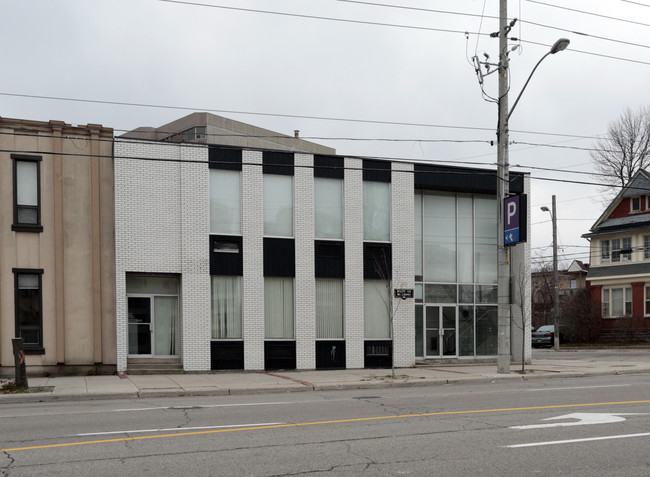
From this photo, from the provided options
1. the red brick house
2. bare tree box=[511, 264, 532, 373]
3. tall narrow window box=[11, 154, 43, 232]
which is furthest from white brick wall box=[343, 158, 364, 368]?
the red brick house

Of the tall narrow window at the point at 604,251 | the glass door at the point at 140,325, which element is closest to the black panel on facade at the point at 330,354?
the glass door at the point at 140,325

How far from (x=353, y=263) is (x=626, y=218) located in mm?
31157

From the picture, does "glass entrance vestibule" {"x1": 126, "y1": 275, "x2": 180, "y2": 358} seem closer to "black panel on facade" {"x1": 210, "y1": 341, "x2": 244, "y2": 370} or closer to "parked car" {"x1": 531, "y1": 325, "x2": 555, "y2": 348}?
"black panel on facade" {"x1": 210, "y1": 341, "x2": 244, "y2": 370}

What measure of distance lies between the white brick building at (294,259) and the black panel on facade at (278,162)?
0.04 metres

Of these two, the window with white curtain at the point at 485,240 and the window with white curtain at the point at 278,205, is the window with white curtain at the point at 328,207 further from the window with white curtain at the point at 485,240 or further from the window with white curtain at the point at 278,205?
the window with white curtain at the point at 485,240

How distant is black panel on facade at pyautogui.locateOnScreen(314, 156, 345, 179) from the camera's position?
75.9ft

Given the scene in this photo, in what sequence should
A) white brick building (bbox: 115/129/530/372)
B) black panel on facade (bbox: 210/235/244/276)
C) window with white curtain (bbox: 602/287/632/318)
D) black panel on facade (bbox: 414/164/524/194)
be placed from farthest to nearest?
1. window with white curtain (bbox: 602/287/632/318)
2. black panel on facade (bbox: 414/164/524/194)
3. black panel on facade (bbox: 210/235/244/276)
4. white brick building (bbox: 115/129/530/372)

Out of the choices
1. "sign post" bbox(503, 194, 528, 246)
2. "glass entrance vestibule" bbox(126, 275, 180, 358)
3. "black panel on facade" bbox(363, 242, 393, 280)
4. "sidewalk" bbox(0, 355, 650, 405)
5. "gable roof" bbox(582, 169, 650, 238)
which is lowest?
"sidewalk" bbox(0, 355, 650, 405)

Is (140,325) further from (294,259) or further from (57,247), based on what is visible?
(294,259)

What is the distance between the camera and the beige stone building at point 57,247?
1998cm

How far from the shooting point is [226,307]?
867 inches

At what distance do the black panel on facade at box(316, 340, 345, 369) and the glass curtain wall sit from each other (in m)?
3.07

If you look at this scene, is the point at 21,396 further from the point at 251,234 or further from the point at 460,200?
the point at 460,200

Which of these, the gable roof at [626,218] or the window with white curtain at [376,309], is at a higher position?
the gable roof at [626,218]
